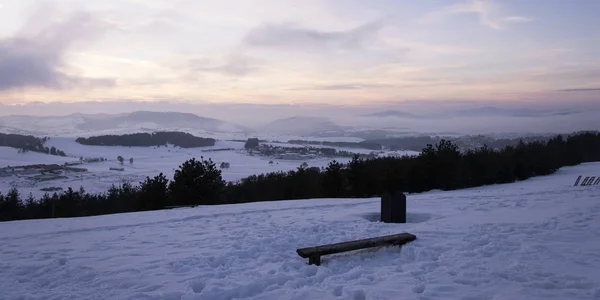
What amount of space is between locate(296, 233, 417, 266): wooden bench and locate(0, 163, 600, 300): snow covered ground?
→ 0.19 meters

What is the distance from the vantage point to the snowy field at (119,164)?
282 feet

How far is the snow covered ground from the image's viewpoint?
607cm

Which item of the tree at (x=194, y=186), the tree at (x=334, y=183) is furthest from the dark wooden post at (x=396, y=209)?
the tree at (x=334, y=183)

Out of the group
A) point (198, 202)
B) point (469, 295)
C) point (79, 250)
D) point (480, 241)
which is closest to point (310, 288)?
point (469, 295)

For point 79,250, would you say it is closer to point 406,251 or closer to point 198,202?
point 406,251

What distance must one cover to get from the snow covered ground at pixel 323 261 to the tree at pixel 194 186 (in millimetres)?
17602

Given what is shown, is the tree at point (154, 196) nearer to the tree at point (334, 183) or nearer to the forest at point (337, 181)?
the forest at point (337, 181)

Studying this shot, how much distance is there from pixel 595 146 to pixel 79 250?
243 ft

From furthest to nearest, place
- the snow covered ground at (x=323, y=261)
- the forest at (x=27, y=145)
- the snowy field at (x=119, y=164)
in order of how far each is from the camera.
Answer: the forest at (x=27, y=145)
the snowy field at (x=119, y=164)
the snow covered ground at (x=323, y=261)

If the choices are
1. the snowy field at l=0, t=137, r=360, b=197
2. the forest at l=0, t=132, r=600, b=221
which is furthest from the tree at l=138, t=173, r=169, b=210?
the snowy field at l=0, t=137, r=360, b=197

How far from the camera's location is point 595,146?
61.8 metres

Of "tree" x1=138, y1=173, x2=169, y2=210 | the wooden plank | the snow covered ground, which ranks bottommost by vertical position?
"tree" x1=138, y1=173, x2=169, y2=210

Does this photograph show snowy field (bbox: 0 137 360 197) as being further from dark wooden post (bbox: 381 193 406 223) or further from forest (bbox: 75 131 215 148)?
dark wooden post (bbox: 381 193 406 223)

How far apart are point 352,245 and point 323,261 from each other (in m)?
0.66
